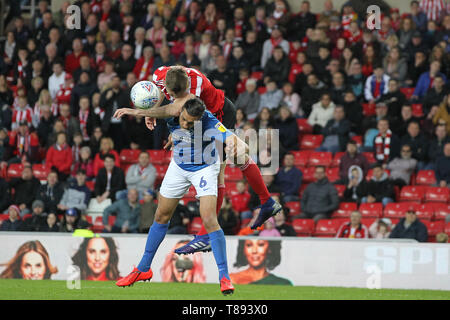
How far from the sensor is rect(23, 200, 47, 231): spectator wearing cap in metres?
15.9

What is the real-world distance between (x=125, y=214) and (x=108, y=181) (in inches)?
50.9

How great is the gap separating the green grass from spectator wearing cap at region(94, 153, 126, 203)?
3.73 metres

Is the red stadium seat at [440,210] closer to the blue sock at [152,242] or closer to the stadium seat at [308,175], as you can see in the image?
the stadium seat at [308,175]

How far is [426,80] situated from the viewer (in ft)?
58.2

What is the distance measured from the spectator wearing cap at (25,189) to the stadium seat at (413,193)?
710cm

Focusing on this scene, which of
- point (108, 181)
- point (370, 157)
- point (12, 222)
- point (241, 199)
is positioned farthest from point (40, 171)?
point (370, 157)

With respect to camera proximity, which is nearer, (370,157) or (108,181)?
(108,181)

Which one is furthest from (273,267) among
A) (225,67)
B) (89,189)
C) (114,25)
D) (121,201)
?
(114,25)

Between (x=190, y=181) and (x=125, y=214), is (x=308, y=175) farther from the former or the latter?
(x=190, y=181)

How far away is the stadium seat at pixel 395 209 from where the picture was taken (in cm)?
1583

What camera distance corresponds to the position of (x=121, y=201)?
52.4 feet

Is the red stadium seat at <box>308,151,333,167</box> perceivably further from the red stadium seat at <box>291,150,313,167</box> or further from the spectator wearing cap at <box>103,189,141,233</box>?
the spectator wearing cap at <box>103,189,141,233</box>

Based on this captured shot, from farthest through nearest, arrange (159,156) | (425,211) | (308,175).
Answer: (159,156)
(308,175)
(425,211)

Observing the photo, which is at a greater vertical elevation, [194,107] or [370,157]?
[194,107]
